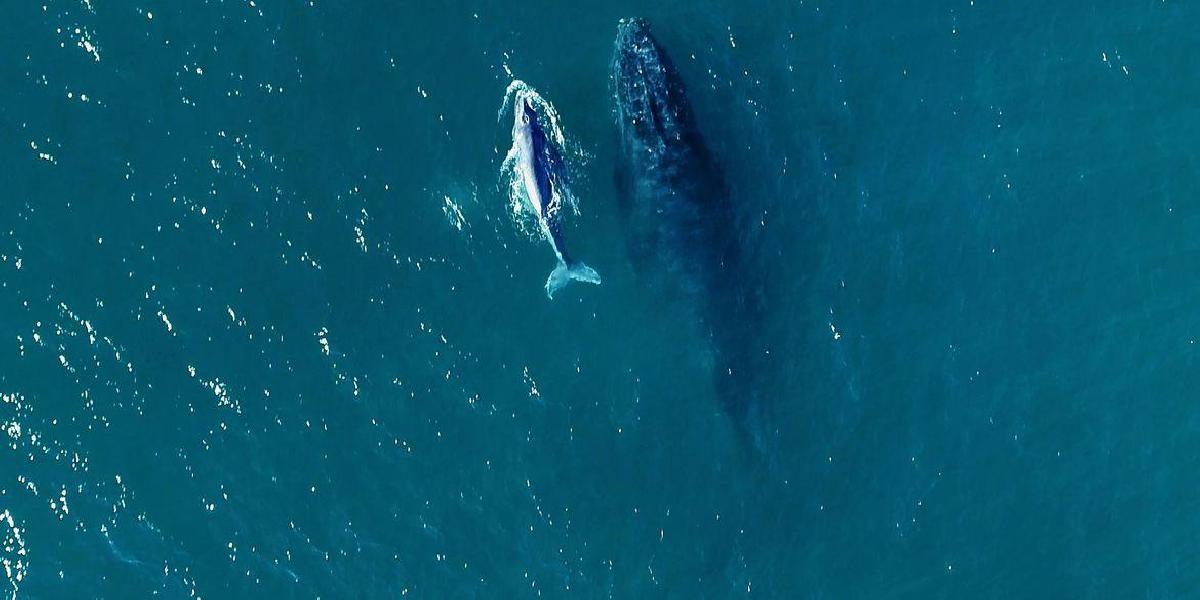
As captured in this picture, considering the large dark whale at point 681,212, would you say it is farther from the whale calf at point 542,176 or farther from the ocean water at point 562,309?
the whale calf at point 542,176

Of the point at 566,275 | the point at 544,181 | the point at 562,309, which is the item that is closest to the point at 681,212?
the point at 566,275

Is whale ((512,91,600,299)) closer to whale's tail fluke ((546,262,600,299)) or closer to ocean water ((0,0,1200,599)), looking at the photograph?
whale's tail fluke ((546,262,600,299))

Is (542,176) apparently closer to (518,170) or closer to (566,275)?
(518,170)

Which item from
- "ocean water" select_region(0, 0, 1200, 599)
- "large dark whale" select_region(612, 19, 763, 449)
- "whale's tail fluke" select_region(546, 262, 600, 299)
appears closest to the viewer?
"ocean water" select_region(0, 0, 1200, 599)

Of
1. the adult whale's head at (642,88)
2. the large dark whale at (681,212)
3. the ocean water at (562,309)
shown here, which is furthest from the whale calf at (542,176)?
the adult whale's head at (642,88)

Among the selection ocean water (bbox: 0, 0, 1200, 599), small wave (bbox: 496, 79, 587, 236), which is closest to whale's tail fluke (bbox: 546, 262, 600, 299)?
ocean water (bbox: 0, 0, 1200, 599)

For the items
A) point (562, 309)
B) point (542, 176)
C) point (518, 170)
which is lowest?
point (562, 309)
